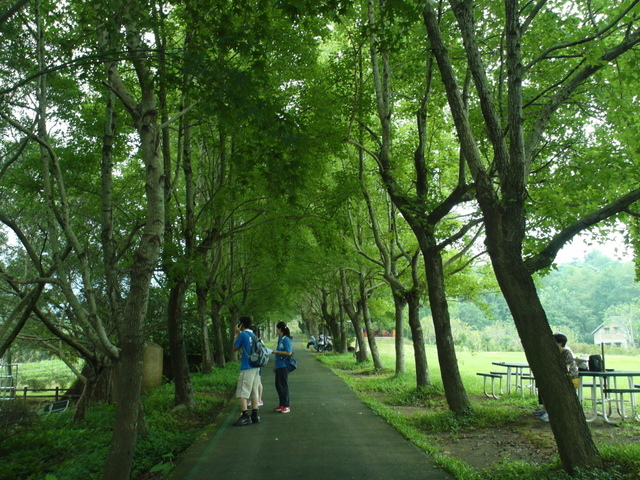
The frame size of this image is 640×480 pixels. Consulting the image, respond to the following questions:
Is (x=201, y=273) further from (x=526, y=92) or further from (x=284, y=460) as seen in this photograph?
(x=526, y=92)

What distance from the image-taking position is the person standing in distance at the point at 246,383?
9375mm

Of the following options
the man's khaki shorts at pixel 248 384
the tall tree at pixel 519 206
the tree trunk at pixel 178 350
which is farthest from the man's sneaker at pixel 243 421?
the tall tree at pixel 519 206

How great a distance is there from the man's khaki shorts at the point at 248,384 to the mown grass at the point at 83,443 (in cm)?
95

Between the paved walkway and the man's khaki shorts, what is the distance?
57cm

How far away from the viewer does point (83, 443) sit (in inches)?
303

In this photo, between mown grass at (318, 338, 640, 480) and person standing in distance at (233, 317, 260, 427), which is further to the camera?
person standing in distance at (233, 317, 260, 427)

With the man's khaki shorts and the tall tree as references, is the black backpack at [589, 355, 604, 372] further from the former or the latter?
the man's khaki shorts

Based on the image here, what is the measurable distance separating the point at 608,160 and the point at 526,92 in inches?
85.8

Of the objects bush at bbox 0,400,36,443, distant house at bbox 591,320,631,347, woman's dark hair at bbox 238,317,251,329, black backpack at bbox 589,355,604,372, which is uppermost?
woman's dark hair at bbox 238,317,251,329

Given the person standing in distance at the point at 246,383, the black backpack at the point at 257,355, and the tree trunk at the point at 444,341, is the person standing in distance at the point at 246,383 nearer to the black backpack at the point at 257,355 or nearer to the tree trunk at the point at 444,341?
the black backpack at the point at 257,355

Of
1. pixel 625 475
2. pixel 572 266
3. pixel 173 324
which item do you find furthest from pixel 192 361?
pixel 572 266

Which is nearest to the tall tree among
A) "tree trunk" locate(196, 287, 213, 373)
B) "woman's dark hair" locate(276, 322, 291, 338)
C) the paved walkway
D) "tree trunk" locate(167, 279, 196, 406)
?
the paved walkway

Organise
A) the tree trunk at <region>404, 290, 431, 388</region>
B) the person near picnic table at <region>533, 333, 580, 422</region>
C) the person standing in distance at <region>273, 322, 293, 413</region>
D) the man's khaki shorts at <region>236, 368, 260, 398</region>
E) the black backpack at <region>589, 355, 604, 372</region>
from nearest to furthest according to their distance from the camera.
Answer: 1. the person near picnic table at <region>533, 333, 580, 422</region>
2. the black backpack at <region>589, 355, 604, 372</region>
3. the man's khaki shorts at <region>236, 368, 260, 398</region>
4. the person standing in distance at <region>273, 322, 293, 413</region>
5. the tree trunk at <region>404, 290, 431, 388</region>

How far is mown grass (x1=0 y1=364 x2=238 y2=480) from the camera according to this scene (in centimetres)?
621
